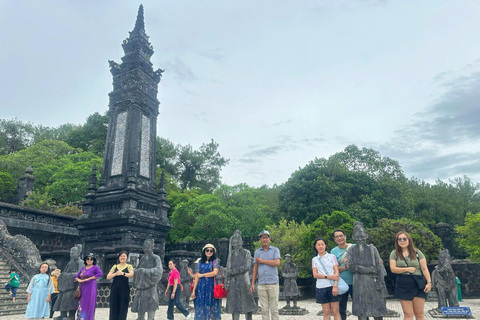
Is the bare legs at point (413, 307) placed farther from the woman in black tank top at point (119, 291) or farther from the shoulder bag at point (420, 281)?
the woman in black tank top at point (119, 291)

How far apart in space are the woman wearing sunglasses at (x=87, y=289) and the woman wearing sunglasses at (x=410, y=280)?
5901 mm

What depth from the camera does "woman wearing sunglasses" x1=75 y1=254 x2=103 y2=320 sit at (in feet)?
24.4

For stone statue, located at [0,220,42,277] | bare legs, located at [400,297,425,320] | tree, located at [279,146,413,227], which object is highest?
tree, located at [279,146,413,227]

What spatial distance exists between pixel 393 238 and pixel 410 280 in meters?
14.6

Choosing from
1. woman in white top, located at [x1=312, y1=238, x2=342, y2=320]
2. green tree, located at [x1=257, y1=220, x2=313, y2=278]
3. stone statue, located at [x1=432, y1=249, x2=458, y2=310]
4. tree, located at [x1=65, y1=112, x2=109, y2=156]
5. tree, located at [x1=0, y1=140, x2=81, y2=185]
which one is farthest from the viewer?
tree, located at [x1=65, y1=112, x2=109, y2=156]

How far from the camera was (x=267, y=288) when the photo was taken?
21.1ft

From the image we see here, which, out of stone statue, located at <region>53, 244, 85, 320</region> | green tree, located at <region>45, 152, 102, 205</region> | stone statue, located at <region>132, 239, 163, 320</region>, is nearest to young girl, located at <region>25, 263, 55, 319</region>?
stone statue, located at <region>53, 244, 85, 320</region>

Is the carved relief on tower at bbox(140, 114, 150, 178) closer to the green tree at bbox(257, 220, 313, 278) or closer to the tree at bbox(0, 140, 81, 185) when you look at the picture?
the green tree at bbox(257, 220, 313, 278)

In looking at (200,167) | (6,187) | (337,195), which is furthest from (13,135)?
(337,195)

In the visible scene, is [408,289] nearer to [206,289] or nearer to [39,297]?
[206,289]

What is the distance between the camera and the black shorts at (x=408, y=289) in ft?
17.2

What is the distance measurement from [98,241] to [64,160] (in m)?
21.1

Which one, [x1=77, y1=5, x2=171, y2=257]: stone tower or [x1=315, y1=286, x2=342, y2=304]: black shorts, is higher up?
[x1=77, y1=5, x2=171, y2=257]: stone tower

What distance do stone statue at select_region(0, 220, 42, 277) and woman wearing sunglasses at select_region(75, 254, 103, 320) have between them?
7.22m
